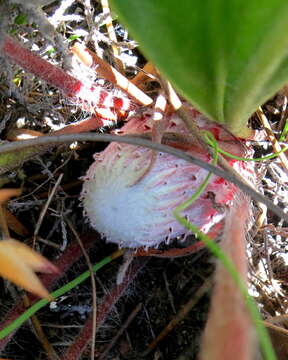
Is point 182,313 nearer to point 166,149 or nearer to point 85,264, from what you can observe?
point 85,264

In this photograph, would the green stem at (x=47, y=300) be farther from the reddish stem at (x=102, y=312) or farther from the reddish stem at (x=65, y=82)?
the reddish stem at (x=65, y=82)

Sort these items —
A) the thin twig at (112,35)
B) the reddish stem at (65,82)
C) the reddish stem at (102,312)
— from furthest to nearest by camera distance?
1. the thin twig at (112,35)
2. the reddish stem at (102,312)
3. the reddish stem at (65,82)

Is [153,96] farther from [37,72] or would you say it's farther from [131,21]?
[131,21]

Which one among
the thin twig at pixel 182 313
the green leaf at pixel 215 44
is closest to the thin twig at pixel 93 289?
the thin twig at pixel 182 313

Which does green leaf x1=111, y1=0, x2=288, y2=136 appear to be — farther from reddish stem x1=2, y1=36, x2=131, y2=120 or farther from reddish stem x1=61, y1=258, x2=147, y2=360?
reddish stem x1=61, y1=258, x2=147, y2=360

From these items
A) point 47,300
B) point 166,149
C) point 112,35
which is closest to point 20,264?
point 166,149

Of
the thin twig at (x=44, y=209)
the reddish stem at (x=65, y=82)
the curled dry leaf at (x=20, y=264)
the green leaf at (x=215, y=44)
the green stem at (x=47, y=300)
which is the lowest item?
the green stem at (x=47, y=300)

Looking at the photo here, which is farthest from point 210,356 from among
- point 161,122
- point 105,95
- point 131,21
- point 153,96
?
point 153,96
